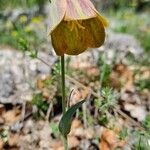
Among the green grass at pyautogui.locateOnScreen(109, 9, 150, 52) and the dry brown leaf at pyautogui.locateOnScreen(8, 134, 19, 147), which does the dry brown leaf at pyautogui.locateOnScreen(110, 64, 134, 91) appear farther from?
the green grass at pyautogui.locateOnScreen(109, 9, 150, 52)

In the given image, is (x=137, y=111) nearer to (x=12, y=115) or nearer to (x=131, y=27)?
(x=12, y=115)

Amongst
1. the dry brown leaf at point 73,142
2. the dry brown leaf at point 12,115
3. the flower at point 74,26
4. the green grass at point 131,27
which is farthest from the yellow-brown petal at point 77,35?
the green grass at point 131,27

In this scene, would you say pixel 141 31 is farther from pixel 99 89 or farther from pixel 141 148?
pixel 141 148

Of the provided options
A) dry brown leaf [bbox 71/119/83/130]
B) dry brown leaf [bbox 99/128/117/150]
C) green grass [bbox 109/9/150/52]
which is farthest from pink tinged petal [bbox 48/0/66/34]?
green grass [bbox 109/9/150/52]

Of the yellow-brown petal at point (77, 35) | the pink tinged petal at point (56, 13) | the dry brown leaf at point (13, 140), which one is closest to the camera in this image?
the pink tinged petal at point (56, 13)

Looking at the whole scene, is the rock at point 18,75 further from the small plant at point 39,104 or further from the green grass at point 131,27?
the green grass at point 131,27

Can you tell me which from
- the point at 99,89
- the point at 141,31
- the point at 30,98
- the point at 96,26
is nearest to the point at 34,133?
the point at 30,98

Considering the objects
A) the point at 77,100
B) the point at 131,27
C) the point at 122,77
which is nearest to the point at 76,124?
the point at 77,100

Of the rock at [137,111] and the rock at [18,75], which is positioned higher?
the rock at [18,75]
